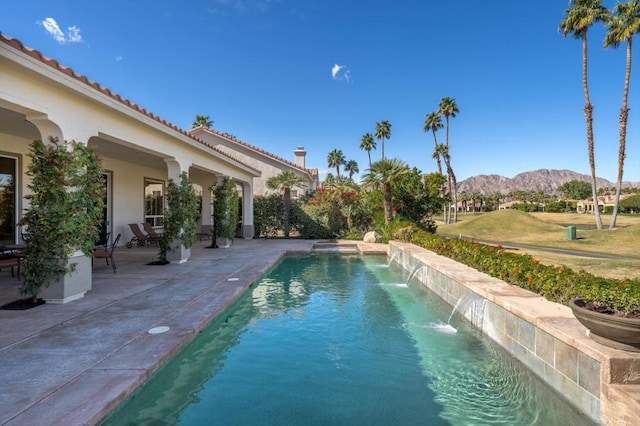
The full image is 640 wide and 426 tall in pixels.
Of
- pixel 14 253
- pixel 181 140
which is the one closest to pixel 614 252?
pixel 181 140

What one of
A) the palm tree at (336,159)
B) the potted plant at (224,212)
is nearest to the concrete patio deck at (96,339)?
the potted plant at (224,212)

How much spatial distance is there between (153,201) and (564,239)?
2332 centimetres

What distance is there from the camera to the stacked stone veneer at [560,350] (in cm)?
273

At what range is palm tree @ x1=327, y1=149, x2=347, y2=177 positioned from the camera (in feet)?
226

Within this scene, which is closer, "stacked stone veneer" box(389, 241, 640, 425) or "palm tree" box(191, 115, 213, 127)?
"stacked stone veneer" box(389, 241, 640, 425)

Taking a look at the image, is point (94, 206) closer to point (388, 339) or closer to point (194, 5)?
point (388, 339)

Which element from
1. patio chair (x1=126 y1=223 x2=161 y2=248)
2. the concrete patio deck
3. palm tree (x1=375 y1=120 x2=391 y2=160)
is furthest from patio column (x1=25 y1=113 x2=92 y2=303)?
palm tree (x1=375 y1=120 x2=391 y2=160)

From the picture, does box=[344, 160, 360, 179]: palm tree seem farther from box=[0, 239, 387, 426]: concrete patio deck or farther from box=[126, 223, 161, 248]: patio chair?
box=[0, 239, 387, 426]: concrete patio deck

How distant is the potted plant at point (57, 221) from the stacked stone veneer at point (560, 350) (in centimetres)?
686

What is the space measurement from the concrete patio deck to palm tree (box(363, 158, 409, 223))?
10859 millimetres

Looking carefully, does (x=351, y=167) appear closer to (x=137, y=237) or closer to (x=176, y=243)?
(x=137, y=237)

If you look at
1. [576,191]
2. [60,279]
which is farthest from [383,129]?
[576,191]

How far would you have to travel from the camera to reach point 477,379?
155 inches

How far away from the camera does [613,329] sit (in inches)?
111
